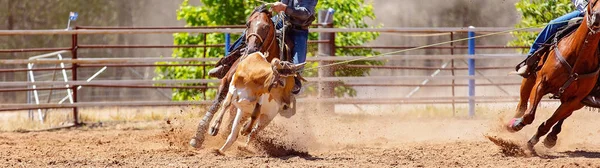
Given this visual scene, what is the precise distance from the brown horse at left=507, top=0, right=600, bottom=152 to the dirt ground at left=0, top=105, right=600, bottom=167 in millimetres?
387

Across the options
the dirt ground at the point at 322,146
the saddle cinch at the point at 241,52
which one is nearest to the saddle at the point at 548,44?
the dirt ground at the point at 322,146

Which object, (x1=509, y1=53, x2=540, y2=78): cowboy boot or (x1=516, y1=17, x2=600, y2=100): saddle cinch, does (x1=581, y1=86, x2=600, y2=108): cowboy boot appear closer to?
(x1=516, y1=17, x2=600, y2=100): saddle cinch

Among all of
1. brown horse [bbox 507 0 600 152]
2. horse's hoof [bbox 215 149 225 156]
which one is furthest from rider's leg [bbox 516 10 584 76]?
horse's hoof [bbox 215 149 225 156]

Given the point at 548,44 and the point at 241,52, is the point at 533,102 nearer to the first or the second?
the point at 548,44

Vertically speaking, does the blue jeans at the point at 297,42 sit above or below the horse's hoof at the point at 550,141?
above

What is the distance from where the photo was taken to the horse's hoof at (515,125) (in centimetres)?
765

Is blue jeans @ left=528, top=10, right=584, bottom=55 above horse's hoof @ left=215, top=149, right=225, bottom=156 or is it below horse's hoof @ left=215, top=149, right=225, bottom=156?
above

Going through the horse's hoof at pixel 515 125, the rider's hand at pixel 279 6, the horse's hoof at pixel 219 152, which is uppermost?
the rider's hand at pixel 279 6

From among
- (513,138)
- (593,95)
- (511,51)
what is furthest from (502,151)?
(511,51)

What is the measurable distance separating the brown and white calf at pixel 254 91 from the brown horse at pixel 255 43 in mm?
140

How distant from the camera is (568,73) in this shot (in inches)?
290

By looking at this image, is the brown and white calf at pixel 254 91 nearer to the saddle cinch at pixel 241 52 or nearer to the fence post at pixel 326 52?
the saddle cinch at pixel 241 52

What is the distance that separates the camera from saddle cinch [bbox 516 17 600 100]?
25.1 feet

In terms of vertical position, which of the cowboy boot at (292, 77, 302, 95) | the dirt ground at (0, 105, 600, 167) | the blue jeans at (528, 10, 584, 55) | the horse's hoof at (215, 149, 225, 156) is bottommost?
the dirt ground at (0, 105, 600, 167)
